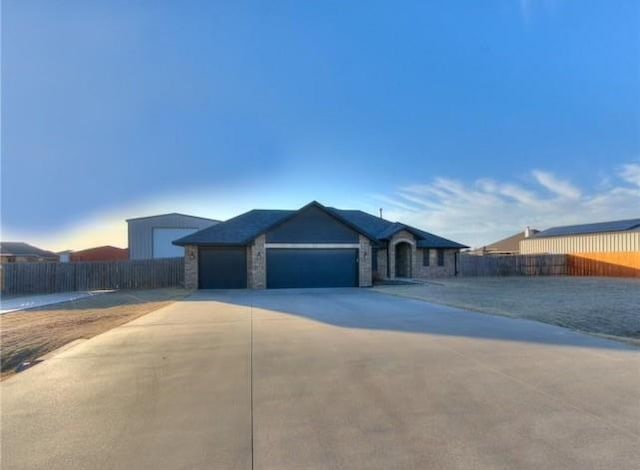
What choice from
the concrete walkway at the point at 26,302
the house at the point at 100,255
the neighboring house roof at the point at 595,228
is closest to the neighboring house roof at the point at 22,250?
the house at the point at 100,255

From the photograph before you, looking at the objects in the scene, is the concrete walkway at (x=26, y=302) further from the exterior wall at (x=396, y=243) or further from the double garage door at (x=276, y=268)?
the exterior wall at (x=396, y=243)

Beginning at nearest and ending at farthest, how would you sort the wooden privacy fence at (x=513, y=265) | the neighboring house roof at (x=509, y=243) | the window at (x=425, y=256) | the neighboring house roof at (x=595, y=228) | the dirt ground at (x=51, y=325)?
the dirt ground at (x=51, y=325), the window at (x=425, y=256), the wooden privacy fence at (x=513, y=265), the neighboring house roof at (x=595, y=228), the neighboring house roof at (x=509, y=243)

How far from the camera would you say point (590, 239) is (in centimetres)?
4197

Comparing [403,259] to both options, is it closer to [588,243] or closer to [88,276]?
[88,276]

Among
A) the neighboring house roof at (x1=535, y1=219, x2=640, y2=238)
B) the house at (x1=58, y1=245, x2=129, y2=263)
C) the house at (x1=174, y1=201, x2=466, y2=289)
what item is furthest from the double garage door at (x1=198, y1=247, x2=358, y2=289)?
the neighboring house roof at (x1=535, y1=219, x2=640, y2=238)

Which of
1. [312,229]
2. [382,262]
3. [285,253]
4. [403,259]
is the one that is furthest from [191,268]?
[403,259]

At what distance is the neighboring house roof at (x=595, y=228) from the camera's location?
40294 mm

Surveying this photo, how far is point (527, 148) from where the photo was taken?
2136 cm

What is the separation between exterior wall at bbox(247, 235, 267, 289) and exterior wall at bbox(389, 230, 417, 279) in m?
10.0

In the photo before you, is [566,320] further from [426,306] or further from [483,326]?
[426,306]

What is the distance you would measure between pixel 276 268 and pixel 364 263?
199 inches

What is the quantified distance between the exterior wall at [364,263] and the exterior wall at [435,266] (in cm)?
723

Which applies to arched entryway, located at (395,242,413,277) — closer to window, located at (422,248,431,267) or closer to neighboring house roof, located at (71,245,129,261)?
window, located at (422,248,431,267)

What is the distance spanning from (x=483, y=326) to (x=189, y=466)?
7551mm
